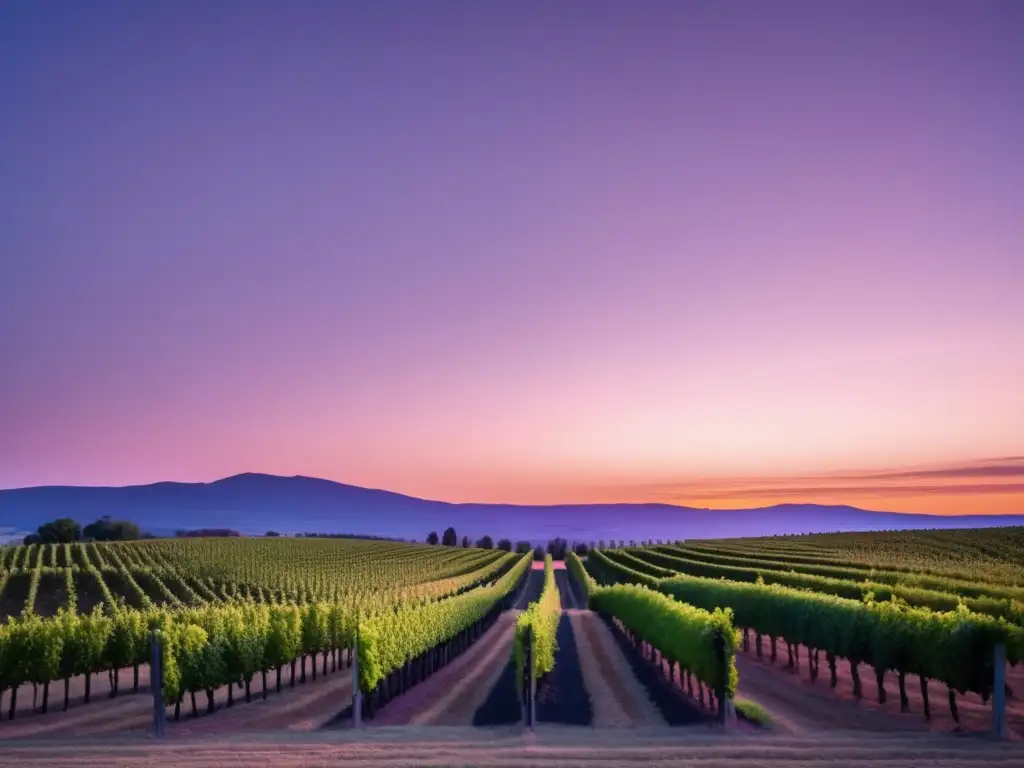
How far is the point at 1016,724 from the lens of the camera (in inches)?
832

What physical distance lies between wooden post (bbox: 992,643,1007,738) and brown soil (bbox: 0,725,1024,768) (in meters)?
0.70

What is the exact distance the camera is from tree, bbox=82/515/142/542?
533 ft

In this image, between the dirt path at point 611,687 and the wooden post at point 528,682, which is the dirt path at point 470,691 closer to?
the wooden post at point 528,682

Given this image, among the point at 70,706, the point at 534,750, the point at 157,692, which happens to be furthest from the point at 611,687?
the point at 70,706

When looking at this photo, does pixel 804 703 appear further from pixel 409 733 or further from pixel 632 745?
pixel 409 733

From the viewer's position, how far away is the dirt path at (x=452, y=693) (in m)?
24.6

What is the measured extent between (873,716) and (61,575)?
2680 inches

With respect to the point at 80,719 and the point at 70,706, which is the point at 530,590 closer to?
the point at 70,706

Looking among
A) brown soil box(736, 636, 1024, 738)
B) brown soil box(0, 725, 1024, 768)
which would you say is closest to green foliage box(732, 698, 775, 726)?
brown soil box(736, 636, 1024, 738)

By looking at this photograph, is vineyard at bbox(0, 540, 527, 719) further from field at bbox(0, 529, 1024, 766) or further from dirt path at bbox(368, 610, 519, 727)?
dirt path at bbox(368, 610, 519, 727)

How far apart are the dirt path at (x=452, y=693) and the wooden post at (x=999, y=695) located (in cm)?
1260

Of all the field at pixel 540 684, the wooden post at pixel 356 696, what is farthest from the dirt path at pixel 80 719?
the wooden post at pixel 356 696

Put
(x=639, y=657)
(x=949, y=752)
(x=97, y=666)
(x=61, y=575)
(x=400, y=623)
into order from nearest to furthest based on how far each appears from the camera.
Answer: (x=949, y=752)
(x=400, y=623)
(x=97, y=666)
(x=639, y=657)
(x=61, y=575)

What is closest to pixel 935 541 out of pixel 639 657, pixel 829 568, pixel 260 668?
pixel 829 568
